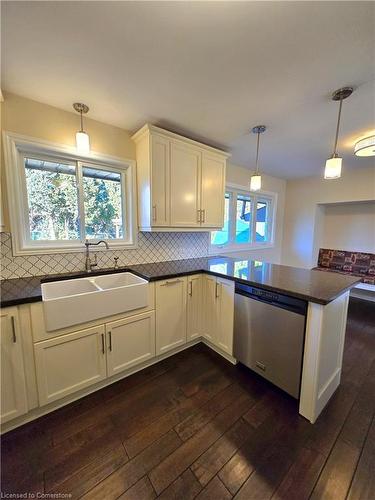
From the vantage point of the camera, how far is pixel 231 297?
6.34ft

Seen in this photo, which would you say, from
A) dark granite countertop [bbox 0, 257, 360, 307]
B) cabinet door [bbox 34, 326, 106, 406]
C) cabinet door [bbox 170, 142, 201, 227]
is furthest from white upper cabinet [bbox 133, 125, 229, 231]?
cabinet door [bbox 34, 326, 106, 406]

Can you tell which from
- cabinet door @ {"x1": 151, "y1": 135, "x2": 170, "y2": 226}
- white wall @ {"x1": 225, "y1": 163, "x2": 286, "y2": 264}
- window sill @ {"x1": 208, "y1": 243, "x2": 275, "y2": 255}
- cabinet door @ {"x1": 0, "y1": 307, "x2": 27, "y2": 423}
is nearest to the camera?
cabinet door @ {"x1": 0, "y1": 307, "x2": 27, "y2": 423}

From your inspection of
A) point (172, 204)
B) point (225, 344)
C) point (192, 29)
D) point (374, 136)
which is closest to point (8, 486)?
point (225, 344)

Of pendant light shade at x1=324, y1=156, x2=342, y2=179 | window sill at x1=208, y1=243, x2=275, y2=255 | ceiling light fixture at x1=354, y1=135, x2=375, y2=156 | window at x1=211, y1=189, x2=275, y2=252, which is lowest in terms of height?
window sill at x1=208, y1=243, x2=275, y2=255

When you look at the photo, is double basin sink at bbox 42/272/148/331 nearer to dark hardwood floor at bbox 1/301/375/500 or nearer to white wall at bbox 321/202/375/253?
dark hardwood floor at bbox 1/301/375/500

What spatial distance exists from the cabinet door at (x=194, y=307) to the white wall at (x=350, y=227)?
3489mm

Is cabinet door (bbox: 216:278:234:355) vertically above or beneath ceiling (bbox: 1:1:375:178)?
beneath

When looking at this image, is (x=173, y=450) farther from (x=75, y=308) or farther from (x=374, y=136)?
(x=374, y=136)

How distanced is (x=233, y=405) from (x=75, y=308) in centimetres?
140

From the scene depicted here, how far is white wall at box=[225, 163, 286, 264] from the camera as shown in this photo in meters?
3.38

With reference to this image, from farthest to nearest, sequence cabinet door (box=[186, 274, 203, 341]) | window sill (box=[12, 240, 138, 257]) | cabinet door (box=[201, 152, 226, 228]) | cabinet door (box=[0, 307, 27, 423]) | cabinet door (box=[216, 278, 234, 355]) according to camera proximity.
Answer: cabinet door (box=[201, 152, 226, 228]), cabinet door (box=[186, 274, 203, 341]), cabinet door (box=[216, 278, 234, 355]), window sill (box=[12, 240, 138, 257]), cabinet door (box=[0, 307, 27, 423])

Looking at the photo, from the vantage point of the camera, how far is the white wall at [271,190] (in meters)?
3.38

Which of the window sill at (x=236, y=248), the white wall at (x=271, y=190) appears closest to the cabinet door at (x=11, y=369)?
the window sill at (x=236, y=248)

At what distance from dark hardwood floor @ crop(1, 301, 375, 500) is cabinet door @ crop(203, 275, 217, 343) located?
0.47 metres
